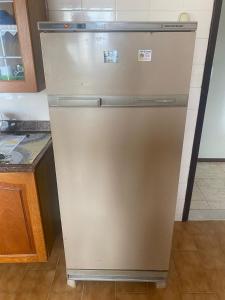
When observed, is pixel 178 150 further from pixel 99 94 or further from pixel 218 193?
pixel 218 193

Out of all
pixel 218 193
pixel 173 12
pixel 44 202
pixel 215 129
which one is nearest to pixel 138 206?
pixel 44 202

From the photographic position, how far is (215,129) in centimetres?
307

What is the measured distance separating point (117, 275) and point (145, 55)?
1.35 metres

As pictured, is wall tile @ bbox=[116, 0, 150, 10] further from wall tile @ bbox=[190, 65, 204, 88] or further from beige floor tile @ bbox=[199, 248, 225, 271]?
beige floor tile @ bbox=[199, 248, 225, 271]

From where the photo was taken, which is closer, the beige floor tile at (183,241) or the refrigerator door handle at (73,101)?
the refrigerator door handle at (73,101)

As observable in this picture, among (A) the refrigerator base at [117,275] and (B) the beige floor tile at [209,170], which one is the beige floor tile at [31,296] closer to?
(A) the refrigerator base at [117,275]

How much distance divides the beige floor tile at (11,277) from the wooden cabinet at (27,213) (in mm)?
152

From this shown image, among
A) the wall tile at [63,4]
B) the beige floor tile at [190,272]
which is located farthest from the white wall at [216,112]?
the wall tile at [63,4]

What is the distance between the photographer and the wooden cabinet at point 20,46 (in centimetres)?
127

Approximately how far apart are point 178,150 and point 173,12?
0.92 m

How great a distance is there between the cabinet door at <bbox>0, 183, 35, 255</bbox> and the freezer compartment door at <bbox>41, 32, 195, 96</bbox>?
2.18ft

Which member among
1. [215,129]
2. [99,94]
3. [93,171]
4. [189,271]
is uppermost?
[99,94]

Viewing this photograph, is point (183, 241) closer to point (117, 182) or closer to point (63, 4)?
point (117, 182)

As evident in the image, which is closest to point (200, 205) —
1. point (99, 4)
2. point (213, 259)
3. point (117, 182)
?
point (213, 259)
